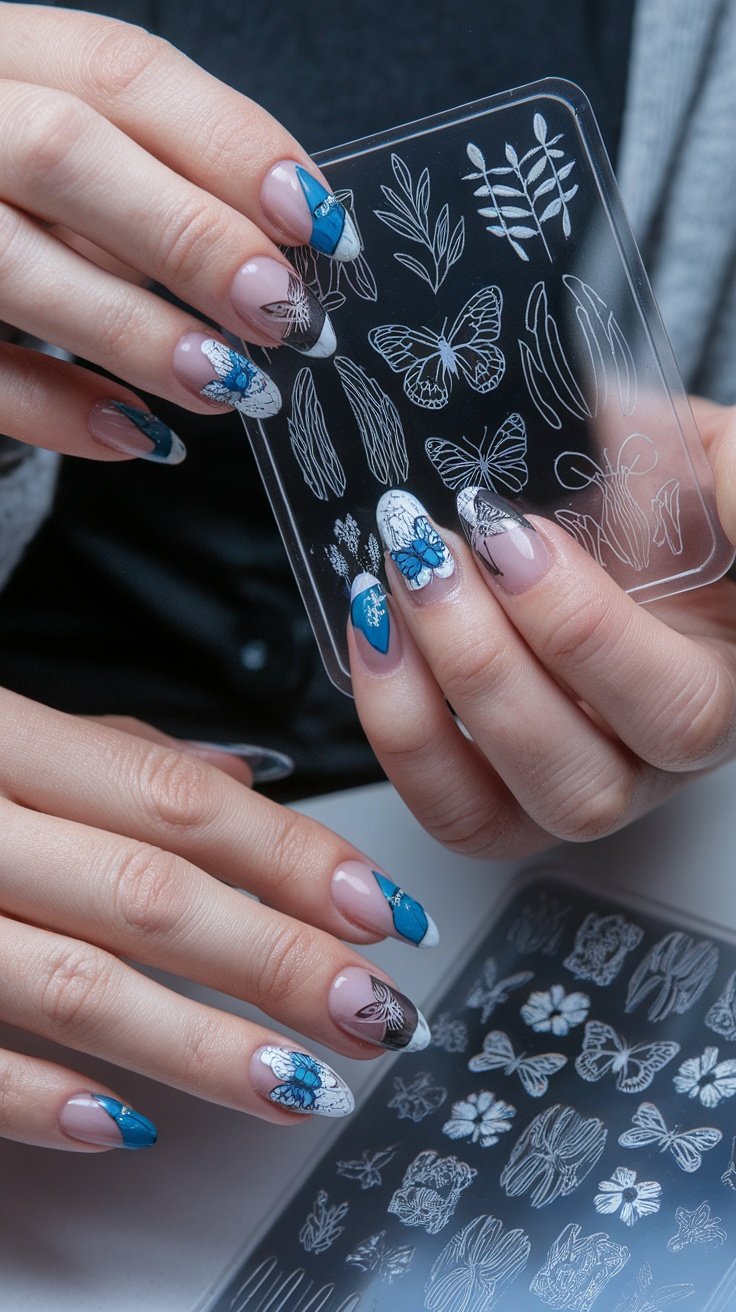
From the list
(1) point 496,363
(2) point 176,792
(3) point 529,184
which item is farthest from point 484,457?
(2) point 176,792

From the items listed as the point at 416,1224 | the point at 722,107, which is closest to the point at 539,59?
the point at 722,107

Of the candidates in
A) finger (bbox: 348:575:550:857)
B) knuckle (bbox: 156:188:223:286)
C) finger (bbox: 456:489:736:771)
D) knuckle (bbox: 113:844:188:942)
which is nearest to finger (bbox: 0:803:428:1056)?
knuckle (bbox: 113:844:188:942)

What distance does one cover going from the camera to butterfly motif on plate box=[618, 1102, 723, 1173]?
1.89 ft

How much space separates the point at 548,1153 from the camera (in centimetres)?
61

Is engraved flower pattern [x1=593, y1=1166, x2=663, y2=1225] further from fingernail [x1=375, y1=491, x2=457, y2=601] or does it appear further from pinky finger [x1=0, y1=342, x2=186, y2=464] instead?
pinky finger [x1=0, y1=342, x2=186, y2=464]

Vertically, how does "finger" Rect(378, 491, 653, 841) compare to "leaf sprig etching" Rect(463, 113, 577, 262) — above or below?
below

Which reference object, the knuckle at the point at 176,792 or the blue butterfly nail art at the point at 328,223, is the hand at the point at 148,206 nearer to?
the blue butterfly nail art at the point at 328,223

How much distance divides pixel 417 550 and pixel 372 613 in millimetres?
53

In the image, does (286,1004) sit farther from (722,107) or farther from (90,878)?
(722,107)

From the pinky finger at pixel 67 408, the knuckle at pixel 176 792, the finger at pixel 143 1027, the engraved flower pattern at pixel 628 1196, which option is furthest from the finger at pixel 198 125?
the engraved flower pattern at pixel 628 1196

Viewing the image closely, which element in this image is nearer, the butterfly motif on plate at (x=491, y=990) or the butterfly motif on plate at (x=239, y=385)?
the butterfly motif on plate at (x=239, y=385)

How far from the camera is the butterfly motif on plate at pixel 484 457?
2.16ft

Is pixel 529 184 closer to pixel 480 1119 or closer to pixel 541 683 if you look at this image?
pixel 541 683

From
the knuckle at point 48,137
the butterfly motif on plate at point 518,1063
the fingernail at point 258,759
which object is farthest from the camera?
the fingernail at point 258,759
